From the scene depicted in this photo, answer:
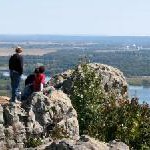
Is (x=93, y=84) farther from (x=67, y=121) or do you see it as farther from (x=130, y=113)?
(x=67, y=121)

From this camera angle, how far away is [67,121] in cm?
1683

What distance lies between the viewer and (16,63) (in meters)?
18.9

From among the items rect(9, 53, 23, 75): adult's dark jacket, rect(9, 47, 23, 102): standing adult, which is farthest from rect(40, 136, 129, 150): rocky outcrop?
rect(9, 53, 23, 75): adult's dark jacket

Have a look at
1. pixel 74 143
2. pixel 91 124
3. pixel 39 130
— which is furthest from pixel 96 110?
pixel 74 143

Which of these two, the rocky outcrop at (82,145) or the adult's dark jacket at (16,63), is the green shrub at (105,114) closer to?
the adult's dark jacket at (16,63)

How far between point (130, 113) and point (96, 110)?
1.28 metres

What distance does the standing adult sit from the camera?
61.3 feet

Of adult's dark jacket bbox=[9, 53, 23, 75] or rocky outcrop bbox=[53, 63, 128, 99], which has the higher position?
adult's dark jacket bbox=[9, 53, 23, 75]

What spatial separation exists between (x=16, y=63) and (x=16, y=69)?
0.25m

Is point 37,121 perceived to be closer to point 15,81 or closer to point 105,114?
point 15,81

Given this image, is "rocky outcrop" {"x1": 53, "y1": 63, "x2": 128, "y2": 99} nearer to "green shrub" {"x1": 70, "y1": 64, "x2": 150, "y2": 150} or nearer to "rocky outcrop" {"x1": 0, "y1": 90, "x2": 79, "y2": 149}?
"green shrub" {"x1": 70, "y1": 64, "x2": 150, "y2": 150}

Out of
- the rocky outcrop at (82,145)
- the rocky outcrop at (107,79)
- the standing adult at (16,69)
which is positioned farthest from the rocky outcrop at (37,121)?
the rocky outcrop at (107,79)

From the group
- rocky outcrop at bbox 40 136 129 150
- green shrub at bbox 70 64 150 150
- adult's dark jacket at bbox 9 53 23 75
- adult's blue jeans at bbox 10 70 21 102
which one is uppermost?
adult's dark jacket at bbox 9 53 23 75

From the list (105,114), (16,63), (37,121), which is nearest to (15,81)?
(16,63)
